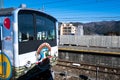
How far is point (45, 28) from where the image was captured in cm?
634

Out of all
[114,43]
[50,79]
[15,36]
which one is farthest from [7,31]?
[114,43]

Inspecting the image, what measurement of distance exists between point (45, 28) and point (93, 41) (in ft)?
71.9

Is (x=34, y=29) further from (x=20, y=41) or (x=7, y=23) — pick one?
(x=7, y=23)

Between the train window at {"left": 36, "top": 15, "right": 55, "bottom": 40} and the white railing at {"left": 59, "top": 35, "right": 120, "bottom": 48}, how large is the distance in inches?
792

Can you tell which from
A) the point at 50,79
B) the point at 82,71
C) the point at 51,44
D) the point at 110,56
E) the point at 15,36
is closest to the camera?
the point at 15,36

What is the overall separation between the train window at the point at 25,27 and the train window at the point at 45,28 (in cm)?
36

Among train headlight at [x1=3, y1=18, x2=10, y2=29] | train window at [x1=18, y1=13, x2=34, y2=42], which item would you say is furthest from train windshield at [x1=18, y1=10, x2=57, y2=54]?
train headlight at [x1=3, y1=18, x2=10, y2=29]

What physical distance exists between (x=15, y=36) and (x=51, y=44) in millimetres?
2186

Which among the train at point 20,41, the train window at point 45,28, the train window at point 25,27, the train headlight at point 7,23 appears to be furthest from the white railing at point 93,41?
the train headlight at point 7,23

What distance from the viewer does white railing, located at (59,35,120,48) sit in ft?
83.9

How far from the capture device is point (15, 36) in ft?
15.5

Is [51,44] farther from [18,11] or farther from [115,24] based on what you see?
[115,24]

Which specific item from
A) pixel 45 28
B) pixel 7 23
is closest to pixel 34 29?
pixel 45 28

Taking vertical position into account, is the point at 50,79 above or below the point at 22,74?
below
